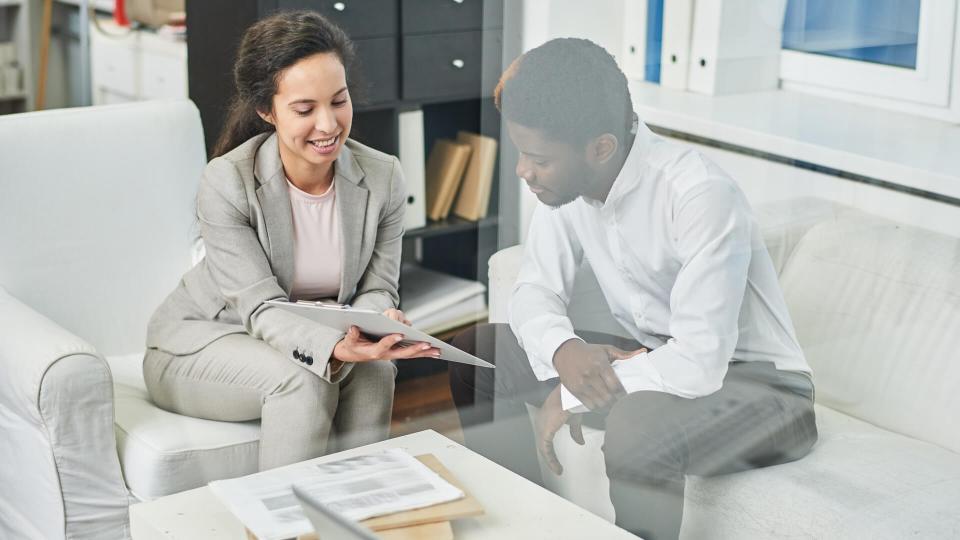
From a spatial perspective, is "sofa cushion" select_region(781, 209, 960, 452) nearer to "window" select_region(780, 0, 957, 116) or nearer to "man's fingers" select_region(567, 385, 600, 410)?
"window" select_region(780, 0, 957, 116)

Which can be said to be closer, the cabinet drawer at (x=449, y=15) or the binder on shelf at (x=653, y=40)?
the binder on shelf at (x=653, y=40)

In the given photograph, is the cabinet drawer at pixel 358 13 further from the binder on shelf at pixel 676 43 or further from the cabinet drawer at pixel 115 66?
the cabinet drawer at pixel 115 66

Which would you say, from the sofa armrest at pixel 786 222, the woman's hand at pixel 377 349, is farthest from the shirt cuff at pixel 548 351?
the sofa armrest at pixel 786 222

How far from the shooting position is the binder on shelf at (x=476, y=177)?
1.23 m

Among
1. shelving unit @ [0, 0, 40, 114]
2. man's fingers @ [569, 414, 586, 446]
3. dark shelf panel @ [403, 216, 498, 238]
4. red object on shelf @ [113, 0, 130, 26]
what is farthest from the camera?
shelving unit @ [0, 0, 40, 114]

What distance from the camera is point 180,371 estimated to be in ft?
5.11

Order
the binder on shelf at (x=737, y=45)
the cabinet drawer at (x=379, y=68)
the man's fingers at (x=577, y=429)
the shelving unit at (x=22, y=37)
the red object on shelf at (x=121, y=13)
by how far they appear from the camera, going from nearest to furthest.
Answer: the binder on shelf at (x=737, y=45), the man's fingers at (x=577, y=429), the cabinet drawer at (x=379, y=68), the red object on shelf at (x=121, y=13), the shelving unit at (x=22, y=37)

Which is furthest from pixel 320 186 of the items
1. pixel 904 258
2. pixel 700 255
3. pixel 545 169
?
pixel 904 258

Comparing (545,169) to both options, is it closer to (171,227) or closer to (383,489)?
(383,489)

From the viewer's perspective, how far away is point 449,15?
4.40 ft

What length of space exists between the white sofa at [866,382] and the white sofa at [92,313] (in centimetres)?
80

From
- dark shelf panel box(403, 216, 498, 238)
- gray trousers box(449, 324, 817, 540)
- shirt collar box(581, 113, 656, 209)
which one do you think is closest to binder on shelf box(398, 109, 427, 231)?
dark shelf panel box(403, 216, 498, 238)

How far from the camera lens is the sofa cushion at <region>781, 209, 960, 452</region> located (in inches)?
34.1

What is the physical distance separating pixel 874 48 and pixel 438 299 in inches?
26.9
